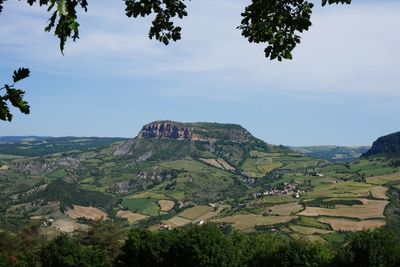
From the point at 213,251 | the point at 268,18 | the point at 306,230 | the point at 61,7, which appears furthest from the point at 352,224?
the point at 61,7

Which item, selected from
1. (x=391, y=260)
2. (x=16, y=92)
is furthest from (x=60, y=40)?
(x=391, y=260)

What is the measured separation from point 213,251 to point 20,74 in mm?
75920

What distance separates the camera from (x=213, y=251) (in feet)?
262

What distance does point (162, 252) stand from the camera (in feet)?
278

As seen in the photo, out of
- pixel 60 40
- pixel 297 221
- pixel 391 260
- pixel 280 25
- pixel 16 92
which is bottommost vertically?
pixel 297 221

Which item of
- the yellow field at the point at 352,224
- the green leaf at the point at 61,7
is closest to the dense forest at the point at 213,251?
the green leaf at the point at 61,7

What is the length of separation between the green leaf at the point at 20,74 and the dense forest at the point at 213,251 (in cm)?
7043

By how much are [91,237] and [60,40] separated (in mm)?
100952

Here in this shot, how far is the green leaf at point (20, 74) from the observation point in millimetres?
6688

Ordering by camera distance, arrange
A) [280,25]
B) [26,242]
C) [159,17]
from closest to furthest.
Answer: [280,25], [159,17], [26,242]

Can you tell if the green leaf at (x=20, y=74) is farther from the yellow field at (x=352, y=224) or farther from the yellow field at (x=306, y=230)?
the yellow field at (x=352, y=224)

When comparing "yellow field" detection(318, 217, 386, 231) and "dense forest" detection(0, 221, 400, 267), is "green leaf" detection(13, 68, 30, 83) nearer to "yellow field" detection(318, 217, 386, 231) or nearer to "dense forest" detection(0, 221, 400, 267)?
"dense forest" detection(0, 221, 400, 267)

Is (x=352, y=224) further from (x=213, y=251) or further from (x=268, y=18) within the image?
(x=268, y=18)

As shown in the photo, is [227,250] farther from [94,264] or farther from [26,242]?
[26,242]
